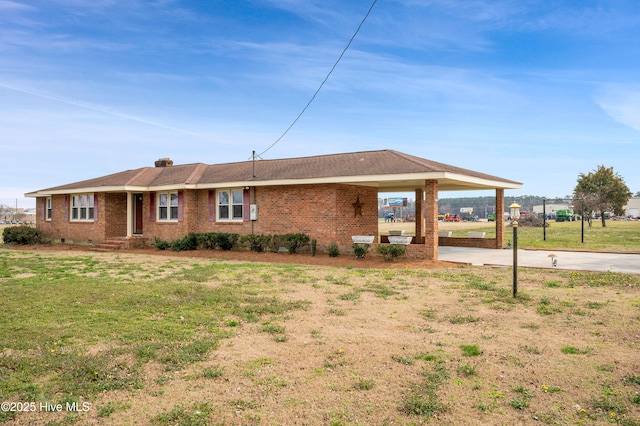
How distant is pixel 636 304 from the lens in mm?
9031

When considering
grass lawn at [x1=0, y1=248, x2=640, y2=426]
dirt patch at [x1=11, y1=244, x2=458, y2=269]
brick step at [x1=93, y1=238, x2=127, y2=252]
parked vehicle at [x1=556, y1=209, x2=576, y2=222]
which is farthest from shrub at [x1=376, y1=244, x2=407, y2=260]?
parked vehicle at [x1=556, y1=209, x2=576, y2=222]

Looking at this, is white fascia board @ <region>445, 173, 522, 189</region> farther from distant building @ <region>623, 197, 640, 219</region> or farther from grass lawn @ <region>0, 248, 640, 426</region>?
distant building @ <region>623, 197, 640, 219</region>

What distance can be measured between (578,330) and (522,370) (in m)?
2.38

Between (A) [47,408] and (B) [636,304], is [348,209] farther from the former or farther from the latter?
(A) [47,408]

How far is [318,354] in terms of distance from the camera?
20.0ft

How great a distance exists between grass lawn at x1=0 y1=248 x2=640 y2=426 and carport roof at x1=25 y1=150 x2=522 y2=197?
644 cm

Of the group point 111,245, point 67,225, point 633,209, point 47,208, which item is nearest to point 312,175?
point 111,245

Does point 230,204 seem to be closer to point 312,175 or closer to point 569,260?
point 312,175

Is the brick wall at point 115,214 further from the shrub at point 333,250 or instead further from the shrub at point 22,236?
the shrub at point 333,250

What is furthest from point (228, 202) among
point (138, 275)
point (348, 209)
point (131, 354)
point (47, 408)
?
point (47, 408)

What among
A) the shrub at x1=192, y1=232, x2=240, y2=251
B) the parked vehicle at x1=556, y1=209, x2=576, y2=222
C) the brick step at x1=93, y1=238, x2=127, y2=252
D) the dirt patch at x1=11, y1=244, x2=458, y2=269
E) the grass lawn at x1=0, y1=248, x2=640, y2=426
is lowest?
the grass lawn at x1=0, y1=248, x2=640, y2=426

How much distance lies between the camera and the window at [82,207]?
82.7 ft

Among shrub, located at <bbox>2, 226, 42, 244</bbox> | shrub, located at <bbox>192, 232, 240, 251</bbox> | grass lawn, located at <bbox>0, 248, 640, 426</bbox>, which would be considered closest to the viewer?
grass lawn, located at <bbox>0, 248, 640, 426</bbox>

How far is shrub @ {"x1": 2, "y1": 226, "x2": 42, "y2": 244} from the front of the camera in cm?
2644
